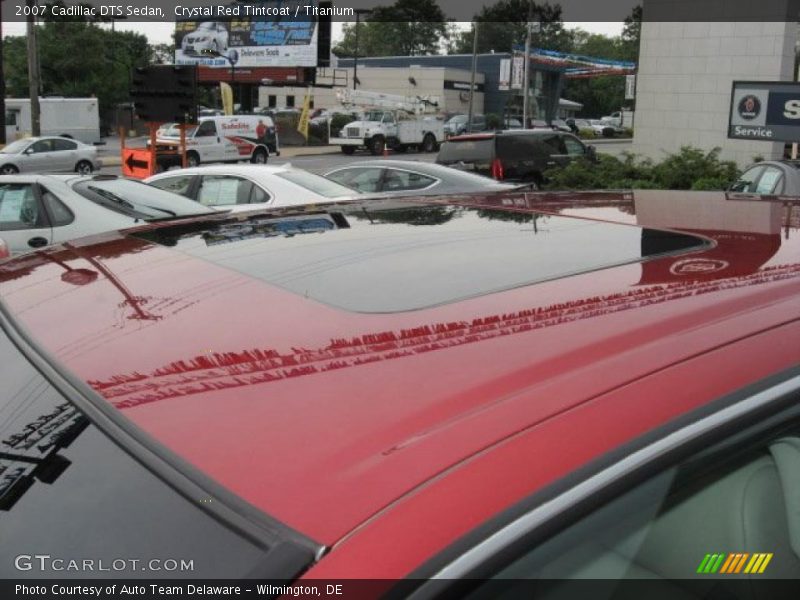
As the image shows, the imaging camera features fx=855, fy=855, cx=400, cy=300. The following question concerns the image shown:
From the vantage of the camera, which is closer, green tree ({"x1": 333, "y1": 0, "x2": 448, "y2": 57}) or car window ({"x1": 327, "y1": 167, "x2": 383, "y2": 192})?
car window ({"x1": 327, "y1": 167, "x2": 383, "y2": 192})

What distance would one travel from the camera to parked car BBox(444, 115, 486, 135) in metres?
50.2

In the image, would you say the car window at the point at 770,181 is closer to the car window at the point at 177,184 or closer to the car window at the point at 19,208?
the car window at the point at 177,184

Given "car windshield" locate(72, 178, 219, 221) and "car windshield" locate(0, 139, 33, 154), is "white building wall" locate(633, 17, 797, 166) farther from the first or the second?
"car windshield" locate(0, 139, 33, 154)

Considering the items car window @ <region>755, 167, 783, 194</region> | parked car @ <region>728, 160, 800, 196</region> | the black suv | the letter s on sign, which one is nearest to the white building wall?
the black suv

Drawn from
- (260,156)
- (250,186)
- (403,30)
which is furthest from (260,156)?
(403,30)

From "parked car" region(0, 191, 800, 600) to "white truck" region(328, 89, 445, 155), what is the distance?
139 feet

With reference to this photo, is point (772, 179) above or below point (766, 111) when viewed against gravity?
below

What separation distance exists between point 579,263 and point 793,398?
25.2 inches

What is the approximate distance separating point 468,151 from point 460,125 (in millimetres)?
37374

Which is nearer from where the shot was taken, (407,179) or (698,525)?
(698,525)

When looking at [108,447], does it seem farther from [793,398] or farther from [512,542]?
[793,398]

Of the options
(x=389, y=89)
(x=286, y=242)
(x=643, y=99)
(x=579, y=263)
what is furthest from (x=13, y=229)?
(x=389, y=89)

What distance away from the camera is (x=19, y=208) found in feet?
27.6

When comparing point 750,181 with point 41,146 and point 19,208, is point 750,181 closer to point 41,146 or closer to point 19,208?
point 19,208
